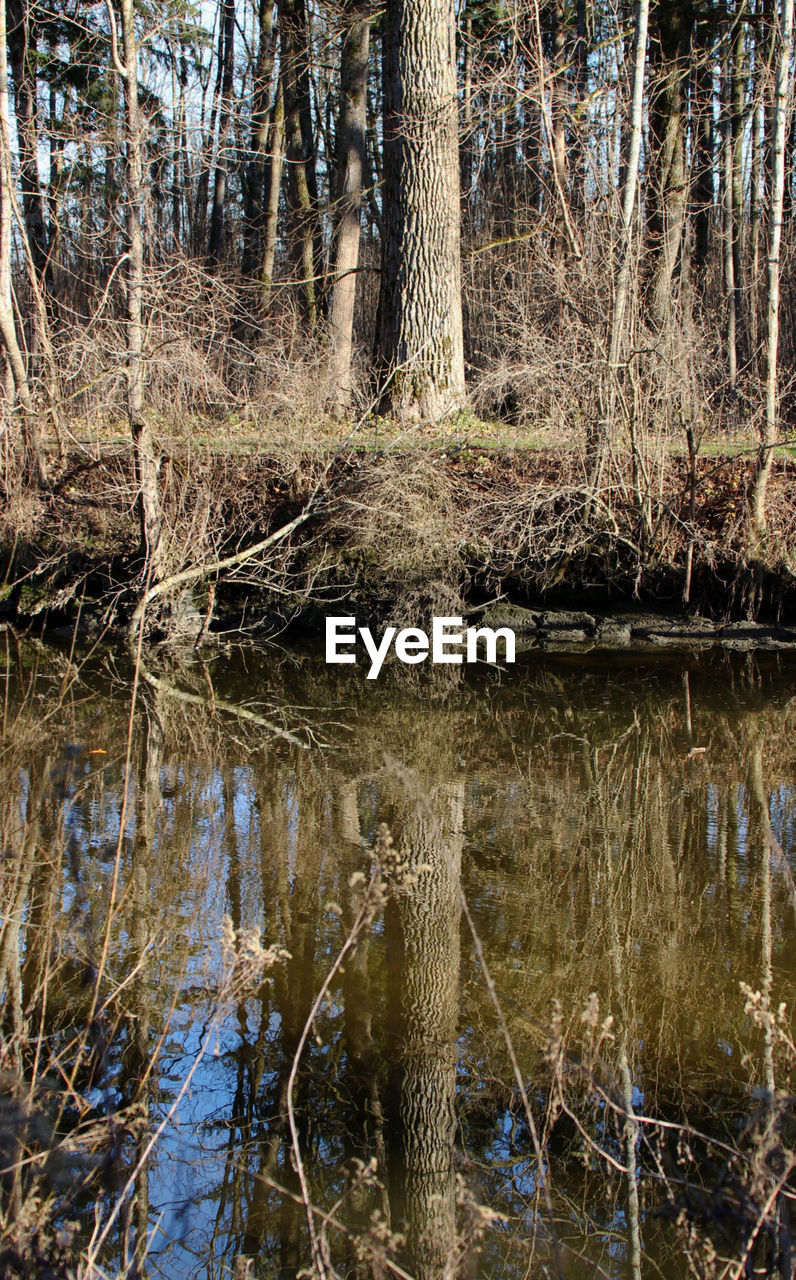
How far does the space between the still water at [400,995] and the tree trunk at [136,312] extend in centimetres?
247

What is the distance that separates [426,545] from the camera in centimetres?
1102

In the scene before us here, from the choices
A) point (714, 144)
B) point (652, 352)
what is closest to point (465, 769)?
point (652, 352)

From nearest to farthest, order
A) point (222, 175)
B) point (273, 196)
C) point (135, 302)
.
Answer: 1. point (135, 302)
2. point (273, 196)
3. point (222, 175)

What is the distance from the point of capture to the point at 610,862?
5727mm

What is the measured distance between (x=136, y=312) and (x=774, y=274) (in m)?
5.75

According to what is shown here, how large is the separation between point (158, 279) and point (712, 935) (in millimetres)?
7641

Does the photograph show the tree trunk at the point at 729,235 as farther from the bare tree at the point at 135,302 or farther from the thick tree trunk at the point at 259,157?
the bare tree at the point at 135,302

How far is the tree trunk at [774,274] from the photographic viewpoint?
10.3 metres

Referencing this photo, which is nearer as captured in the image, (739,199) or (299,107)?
(299,107)

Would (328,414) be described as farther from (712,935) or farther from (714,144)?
(714,144)

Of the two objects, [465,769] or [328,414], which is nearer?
[465,769]

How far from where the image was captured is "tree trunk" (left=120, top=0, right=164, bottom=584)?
992cm

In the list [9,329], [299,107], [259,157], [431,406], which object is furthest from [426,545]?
[259,157]

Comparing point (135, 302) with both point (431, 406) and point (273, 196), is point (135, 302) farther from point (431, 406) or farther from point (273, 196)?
point (273, 196)
